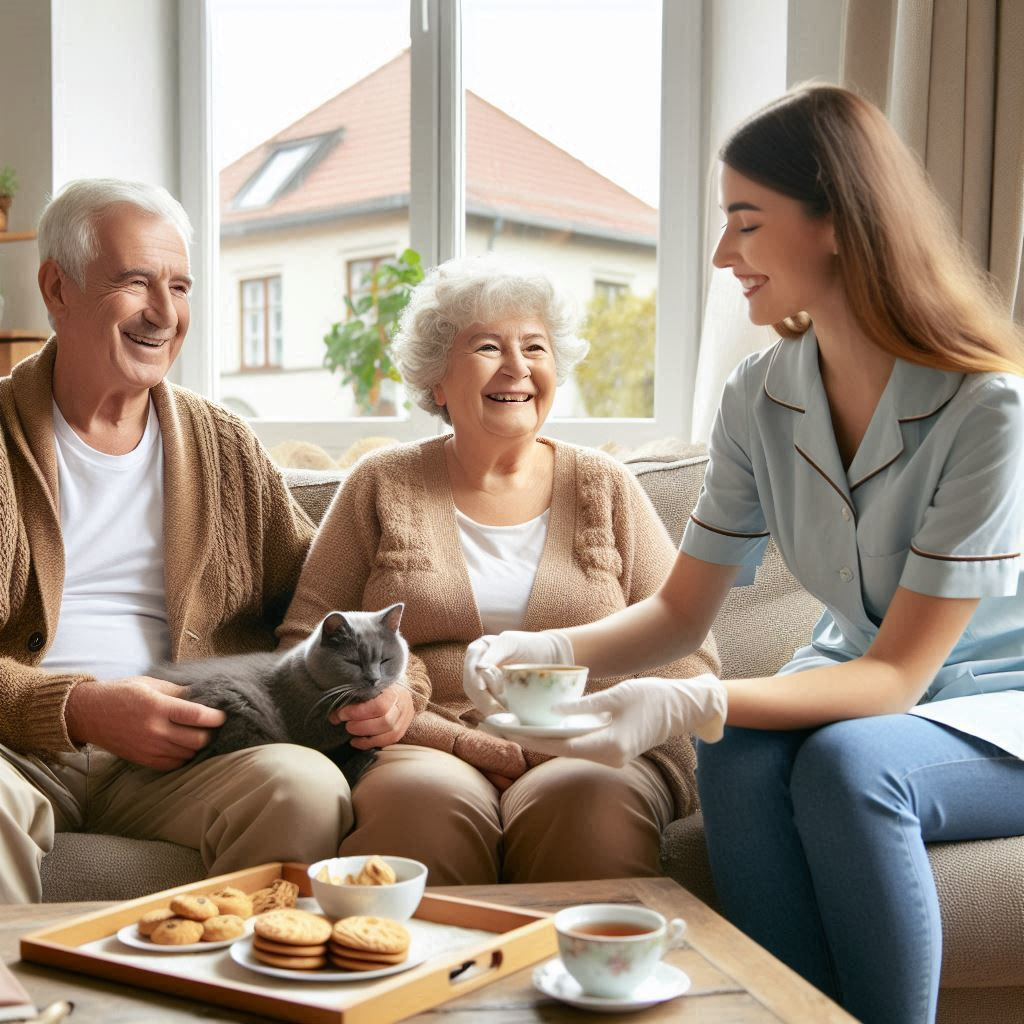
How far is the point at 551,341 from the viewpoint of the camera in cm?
215

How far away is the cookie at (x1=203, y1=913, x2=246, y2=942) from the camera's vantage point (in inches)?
44.8

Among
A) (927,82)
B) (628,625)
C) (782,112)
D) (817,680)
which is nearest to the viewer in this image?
(817,680)

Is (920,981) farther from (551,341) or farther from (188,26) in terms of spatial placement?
(188,26)

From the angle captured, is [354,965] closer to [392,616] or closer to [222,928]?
[222,928]

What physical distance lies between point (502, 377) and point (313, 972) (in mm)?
1185

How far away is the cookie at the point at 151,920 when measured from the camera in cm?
116

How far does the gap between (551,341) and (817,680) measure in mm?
890

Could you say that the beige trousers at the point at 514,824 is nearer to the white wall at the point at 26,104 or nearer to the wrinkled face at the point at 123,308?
the wrinkled face at the point at 123,308

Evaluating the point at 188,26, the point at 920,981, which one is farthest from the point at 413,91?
the point at 920,981

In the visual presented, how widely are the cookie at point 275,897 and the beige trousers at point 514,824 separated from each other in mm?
364

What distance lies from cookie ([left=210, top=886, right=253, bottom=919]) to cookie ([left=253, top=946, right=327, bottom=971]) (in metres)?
0.11

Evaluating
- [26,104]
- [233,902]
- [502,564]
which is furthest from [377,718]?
[26,104]

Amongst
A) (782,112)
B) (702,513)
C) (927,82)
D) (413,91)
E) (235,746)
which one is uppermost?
(413,91)

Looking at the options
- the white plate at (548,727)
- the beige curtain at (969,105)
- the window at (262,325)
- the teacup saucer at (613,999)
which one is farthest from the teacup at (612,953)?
→ the window at (262,325)
